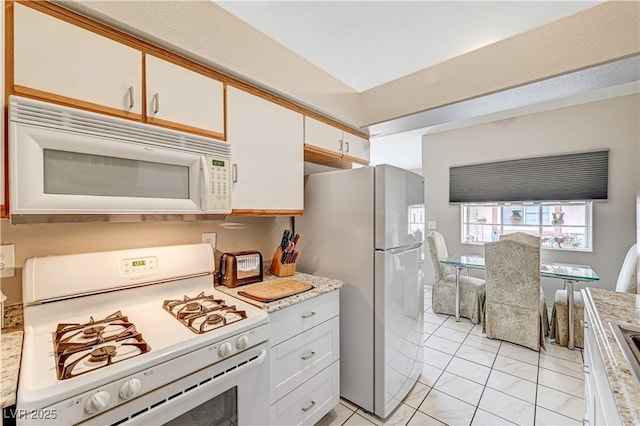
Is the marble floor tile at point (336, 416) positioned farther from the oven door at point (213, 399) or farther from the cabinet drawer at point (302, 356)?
the oven door at point (213, 399)

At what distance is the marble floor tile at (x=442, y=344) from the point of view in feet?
8.91

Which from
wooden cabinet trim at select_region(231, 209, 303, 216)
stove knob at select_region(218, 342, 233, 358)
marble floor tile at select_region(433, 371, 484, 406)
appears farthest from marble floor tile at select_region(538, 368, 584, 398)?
stove knob at select_region(218, 342, 233, 358)

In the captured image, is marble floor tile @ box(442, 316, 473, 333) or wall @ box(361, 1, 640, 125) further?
marble floor tile @ box(442, 316, 473, 333)

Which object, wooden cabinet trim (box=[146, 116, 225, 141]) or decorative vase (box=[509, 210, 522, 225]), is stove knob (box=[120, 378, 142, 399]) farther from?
decorative vase (box=[509, 210, 522, 225])

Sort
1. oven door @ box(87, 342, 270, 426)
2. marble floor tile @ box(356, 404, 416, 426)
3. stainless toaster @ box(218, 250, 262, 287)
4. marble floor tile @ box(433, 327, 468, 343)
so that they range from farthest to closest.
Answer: marble floor tile @ box(433, 327, 468, 343)
marble floor tile @ box(356, 404, 416, 426)
stainless toaster @ box(218, 250, 262, 287)
oven door @ box(87, 342, 270, 426)

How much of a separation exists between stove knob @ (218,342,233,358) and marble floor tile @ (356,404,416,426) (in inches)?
51.2

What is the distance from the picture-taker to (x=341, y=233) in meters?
1.92

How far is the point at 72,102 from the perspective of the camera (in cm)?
105

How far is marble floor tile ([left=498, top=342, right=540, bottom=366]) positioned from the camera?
8.29ft

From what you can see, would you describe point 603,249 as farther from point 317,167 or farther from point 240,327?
point 240,327

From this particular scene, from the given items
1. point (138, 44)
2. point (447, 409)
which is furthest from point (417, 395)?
point (138, 44)

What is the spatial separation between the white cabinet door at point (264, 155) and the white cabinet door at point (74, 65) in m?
0.48

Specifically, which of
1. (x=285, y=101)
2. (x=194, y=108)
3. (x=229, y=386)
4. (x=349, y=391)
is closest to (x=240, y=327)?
(x=229, y=386)

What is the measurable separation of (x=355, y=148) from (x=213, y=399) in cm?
207
